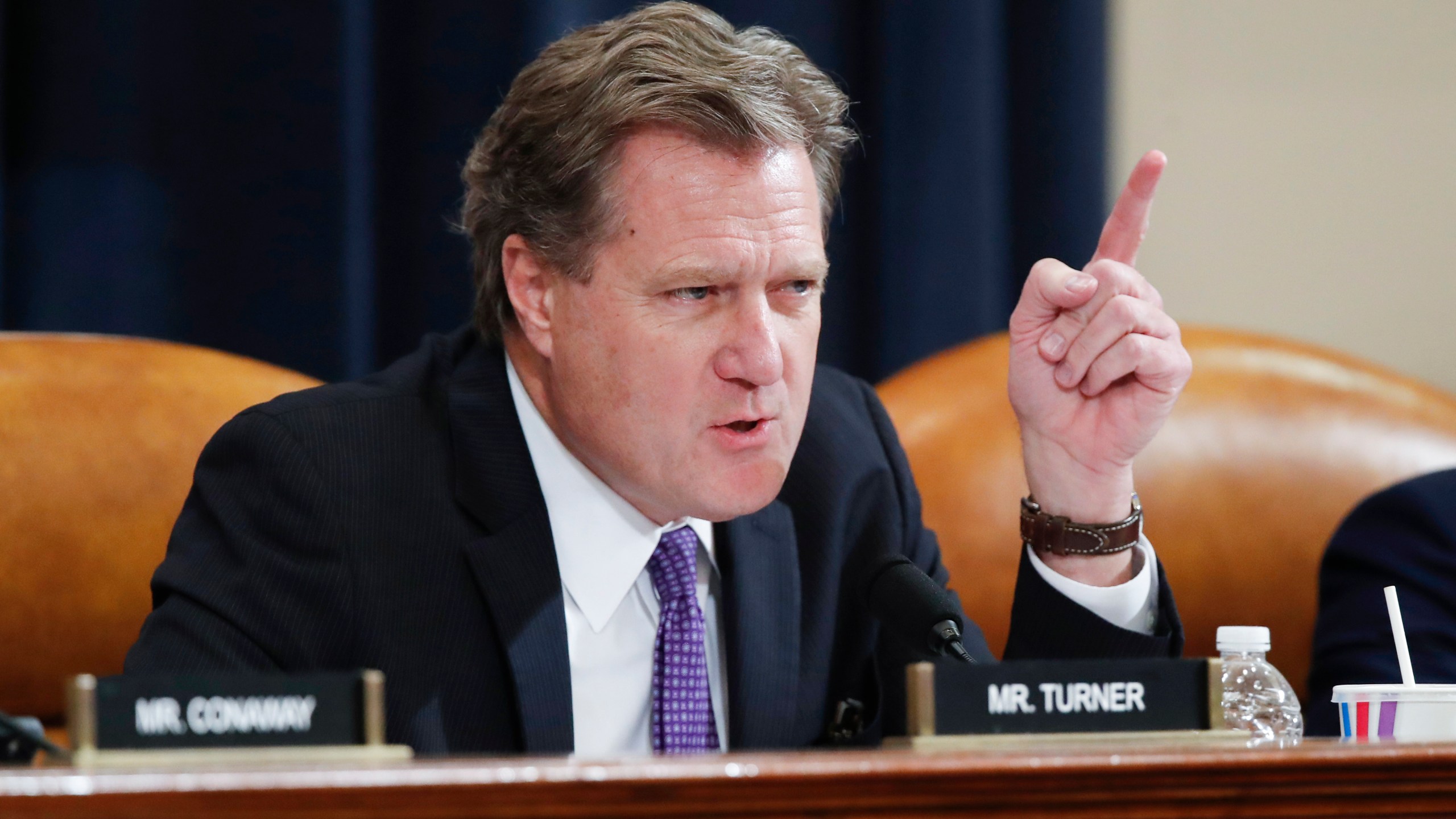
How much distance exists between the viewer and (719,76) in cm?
149

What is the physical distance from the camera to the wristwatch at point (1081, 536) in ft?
4.79

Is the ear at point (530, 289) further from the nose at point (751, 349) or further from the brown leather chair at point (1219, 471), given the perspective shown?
the brown leather chair at point (1219, 471)

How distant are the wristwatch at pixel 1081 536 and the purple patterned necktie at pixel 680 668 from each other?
1.17ft

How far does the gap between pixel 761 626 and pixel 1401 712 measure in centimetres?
65

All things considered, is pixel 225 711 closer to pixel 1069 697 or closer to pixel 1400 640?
pixel 1069 697

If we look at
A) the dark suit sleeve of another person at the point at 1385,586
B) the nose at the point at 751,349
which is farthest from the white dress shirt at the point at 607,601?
the dark suit sleeve of another person at the point at 1385,586

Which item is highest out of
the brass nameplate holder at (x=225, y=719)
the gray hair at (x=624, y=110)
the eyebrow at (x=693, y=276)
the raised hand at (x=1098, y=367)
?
the gray hair at (x=624, y=110)

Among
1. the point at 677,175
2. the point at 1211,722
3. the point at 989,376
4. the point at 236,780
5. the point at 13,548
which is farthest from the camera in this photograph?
the point at 989,376

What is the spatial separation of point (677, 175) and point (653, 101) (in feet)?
0.26

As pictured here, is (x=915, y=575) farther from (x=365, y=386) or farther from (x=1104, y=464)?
(x=365, y=386)

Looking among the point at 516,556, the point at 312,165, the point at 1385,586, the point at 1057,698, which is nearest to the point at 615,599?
the point at 516,556

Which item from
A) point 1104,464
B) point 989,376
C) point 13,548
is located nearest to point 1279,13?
point 989,376

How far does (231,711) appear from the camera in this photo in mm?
823

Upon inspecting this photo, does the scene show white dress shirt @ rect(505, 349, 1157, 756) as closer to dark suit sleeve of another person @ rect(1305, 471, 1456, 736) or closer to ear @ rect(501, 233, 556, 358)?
ear @ rect(501, 233, 556, 358)
